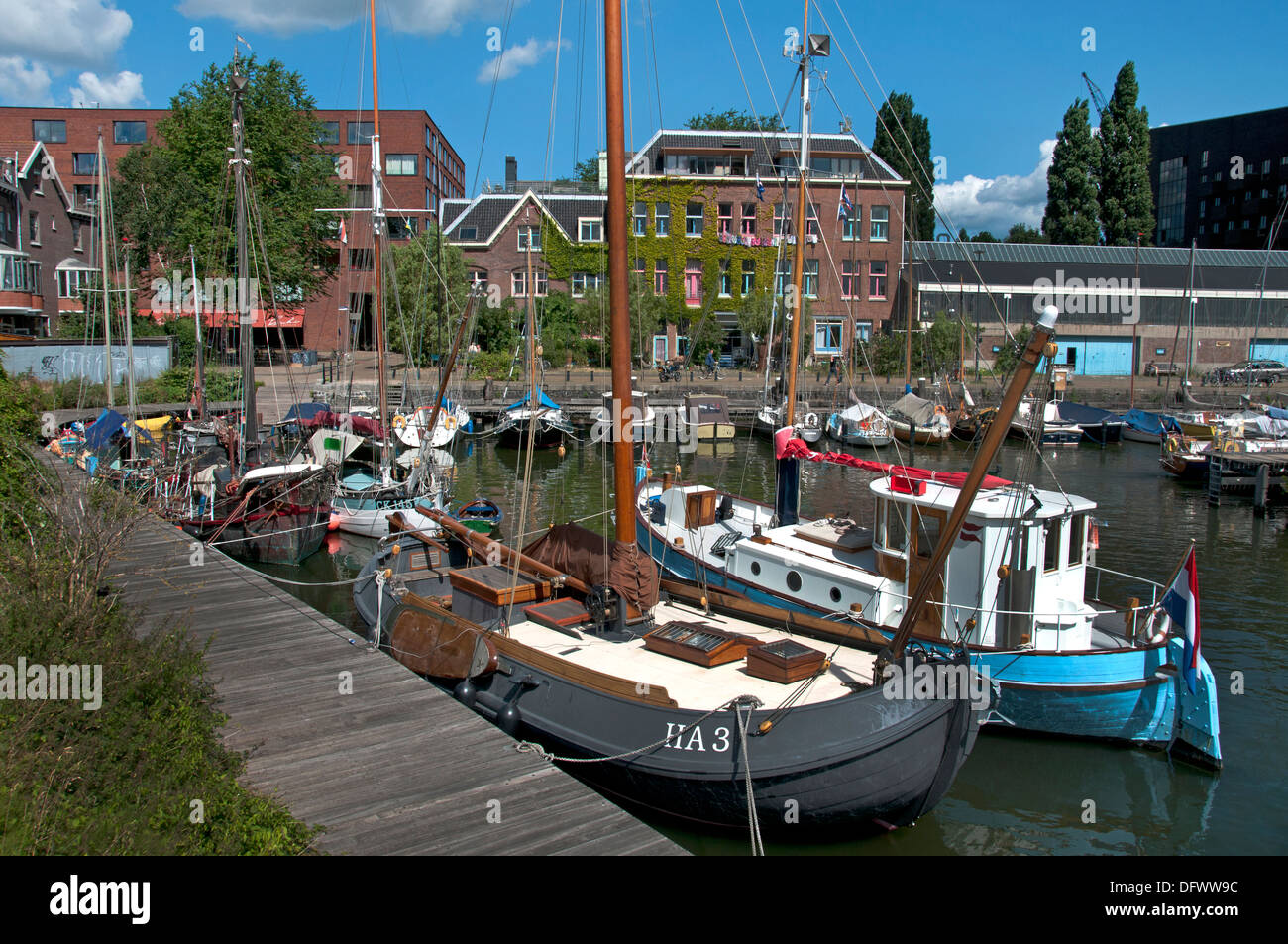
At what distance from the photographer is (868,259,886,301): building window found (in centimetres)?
6281

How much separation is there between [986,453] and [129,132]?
78.1 meters

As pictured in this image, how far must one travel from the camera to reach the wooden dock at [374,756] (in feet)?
23.2

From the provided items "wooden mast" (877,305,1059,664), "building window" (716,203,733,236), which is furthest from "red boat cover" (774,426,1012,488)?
"building window" (716,203,733,236)

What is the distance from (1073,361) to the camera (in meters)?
62.7

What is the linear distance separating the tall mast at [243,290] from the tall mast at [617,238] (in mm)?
13723

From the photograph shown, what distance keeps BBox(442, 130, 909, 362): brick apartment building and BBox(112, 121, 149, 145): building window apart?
2701 cm

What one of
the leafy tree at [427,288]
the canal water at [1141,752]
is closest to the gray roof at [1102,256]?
the leafy tree at [427,288]

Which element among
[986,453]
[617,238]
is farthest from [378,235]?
[986,453]

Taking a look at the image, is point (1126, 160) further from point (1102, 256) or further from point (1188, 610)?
point (1188, 610)

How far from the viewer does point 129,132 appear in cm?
6944

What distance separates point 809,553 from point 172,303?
150 ft

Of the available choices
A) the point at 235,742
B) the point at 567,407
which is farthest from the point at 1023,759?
the point at 567,407

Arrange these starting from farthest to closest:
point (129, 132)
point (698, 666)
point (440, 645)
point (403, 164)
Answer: point (129, 132) → point (403, 164) → point (440, 645) → point (698, 666)
